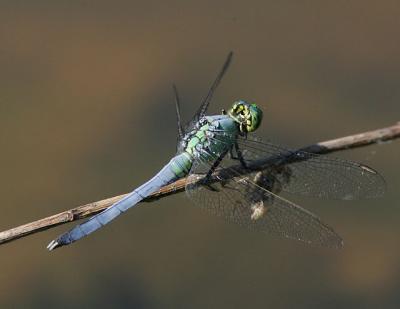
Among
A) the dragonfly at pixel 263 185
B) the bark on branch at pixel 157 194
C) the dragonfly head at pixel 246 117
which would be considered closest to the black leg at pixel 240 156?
the dragonfly at pixel 263 185

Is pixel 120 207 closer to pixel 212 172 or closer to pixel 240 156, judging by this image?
pixel 212 172

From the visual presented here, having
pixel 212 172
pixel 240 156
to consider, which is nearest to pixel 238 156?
pixel 240 156

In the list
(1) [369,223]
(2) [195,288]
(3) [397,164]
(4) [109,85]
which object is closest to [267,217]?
(2) [195,288]

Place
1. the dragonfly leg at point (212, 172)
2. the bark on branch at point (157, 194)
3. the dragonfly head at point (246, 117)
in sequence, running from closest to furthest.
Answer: the bark on branch at point (157, 194) < the dragonfly leg at point (212, 172) < the dragonfly head at point (246, 117)

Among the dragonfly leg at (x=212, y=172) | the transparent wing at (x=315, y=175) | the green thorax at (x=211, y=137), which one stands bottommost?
the transparent wing at (x=315, y=175)

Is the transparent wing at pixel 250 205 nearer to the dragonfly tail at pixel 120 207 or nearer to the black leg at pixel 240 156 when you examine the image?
the black leg at pixel 240 156
